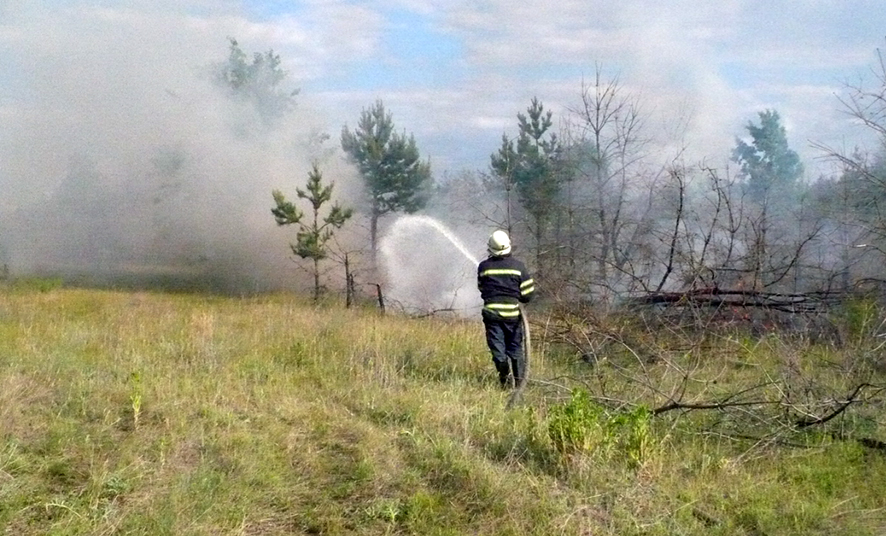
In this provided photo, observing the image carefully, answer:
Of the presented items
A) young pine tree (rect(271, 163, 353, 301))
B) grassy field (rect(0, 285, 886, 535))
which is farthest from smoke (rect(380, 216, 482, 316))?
grassy field (rect(0, 285, 886, 535))

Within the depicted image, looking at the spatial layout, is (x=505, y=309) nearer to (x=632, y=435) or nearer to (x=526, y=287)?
(x=526, y=287)

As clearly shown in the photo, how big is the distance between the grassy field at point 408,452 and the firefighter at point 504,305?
29 centimetres

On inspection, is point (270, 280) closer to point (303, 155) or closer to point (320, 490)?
point (303, 155)

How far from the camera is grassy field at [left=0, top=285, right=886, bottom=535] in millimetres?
4707

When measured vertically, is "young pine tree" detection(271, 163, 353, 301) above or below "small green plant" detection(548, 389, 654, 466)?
above

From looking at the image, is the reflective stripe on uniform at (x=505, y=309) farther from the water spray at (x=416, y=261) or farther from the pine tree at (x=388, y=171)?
the pine tree at (x=388, y=171)

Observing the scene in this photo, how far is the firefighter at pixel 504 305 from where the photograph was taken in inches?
329

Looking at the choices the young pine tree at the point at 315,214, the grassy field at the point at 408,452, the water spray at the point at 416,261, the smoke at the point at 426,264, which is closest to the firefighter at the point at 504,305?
the grassy field at the point at 408,452

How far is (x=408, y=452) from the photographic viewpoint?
5.64m

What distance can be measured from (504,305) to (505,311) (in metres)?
0.06

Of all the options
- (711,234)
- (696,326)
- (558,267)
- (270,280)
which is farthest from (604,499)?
(270,280)

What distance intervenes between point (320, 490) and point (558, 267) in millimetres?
8253

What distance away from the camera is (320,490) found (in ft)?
16.7

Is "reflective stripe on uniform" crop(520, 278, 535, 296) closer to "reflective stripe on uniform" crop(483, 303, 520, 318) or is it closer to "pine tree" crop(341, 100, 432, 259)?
"reflective stripe on uniform" crop(483, 303, 520, 318)
